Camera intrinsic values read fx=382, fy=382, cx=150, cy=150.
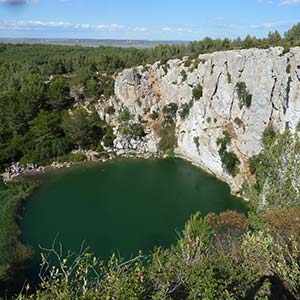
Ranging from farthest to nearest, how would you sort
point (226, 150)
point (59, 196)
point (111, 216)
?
point (226, 150) < point (59, 196) < point (111, 216)

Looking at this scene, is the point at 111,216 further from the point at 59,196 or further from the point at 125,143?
the point at 125,143

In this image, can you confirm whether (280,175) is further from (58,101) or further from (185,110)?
(58,101)

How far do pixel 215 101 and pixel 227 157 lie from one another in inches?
256

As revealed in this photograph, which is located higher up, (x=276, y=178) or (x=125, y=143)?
(x=276, y=178)

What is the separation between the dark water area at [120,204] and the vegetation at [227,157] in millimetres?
1582

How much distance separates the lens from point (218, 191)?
3269 cm

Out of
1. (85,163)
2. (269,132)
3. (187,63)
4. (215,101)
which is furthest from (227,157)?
(85,163)

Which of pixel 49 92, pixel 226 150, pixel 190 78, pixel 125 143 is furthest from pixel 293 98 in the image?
pixel 49 92

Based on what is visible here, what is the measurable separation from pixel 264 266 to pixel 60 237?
636 inches

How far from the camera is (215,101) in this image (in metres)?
38.2

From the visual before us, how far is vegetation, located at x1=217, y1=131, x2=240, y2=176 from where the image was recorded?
34.5m

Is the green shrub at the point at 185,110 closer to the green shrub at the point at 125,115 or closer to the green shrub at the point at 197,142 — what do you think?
the green shrub at the point at 197,142

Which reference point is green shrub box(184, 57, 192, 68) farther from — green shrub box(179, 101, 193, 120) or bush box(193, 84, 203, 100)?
green shrub box(179, 101, 193, 120)

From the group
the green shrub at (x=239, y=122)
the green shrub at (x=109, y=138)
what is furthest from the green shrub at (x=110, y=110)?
the green shrub at (x=239, y=122)
